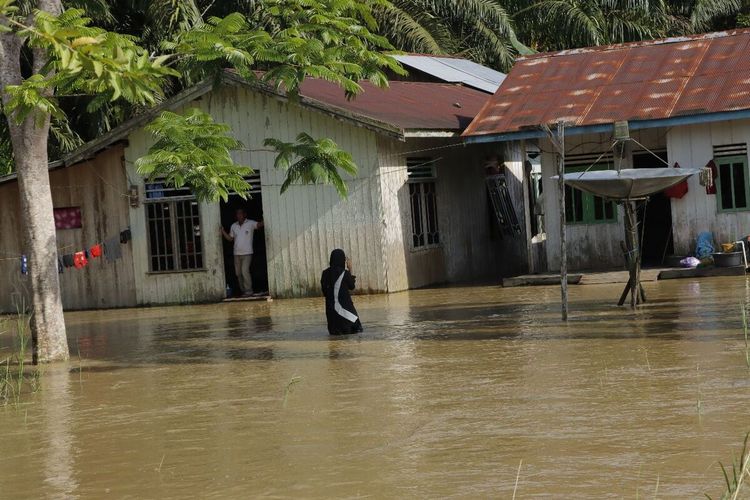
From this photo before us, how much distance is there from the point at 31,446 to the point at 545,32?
27.9 metres

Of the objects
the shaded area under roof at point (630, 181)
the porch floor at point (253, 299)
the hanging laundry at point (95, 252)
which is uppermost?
the shaded area under roof at point (630, 181)

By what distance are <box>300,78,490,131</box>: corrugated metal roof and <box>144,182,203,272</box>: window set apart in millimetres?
2977

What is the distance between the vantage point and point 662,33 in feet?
112

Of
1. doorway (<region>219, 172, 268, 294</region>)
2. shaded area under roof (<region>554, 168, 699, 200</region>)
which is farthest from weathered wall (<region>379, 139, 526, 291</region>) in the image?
shaded area under roof (<region>554, 168, 699, 200</region>)

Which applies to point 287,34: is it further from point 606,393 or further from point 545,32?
point 545,32

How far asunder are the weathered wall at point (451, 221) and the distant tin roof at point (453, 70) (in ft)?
8.44

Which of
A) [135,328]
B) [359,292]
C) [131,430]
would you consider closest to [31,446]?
[131,430]

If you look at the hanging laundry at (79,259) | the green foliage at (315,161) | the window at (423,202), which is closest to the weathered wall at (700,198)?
the window at (423,202)

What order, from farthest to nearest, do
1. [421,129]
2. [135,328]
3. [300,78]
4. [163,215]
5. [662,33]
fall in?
[662,33] → [163,215] → [421,129] → [135,328] → [300,78]

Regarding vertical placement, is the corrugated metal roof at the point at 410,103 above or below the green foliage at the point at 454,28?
below

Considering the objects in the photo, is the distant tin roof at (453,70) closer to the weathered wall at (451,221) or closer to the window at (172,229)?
the weathered wall at (451,221)

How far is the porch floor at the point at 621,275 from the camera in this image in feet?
62.3

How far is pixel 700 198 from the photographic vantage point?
64.8ft

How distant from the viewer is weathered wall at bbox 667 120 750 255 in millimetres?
19469
